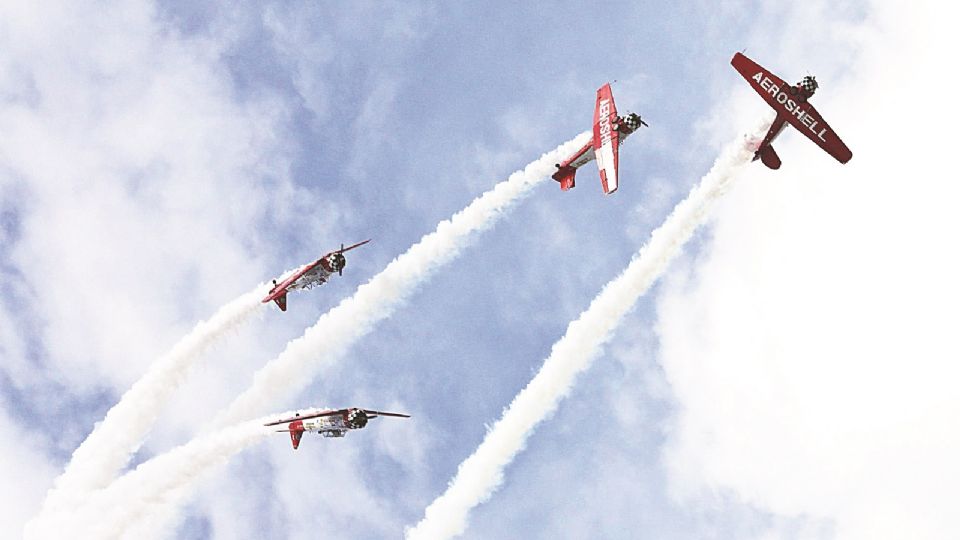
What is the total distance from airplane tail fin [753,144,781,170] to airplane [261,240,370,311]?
4181cm

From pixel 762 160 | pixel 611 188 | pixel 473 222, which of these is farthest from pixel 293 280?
pixel 762 160

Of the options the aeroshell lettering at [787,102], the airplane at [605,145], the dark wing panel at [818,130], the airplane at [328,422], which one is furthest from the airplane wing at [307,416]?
the dark wing panel at [818,130]

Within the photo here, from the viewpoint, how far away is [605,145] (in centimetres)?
19138

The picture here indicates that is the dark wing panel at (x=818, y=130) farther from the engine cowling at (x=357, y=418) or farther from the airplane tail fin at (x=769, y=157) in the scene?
the engine cowling at (x=357, y=418)

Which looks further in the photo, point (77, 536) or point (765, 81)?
point (77, 536)

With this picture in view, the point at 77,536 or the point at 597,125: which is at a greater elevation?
the point at 597,125

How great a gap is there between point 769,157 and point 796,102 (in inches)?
289

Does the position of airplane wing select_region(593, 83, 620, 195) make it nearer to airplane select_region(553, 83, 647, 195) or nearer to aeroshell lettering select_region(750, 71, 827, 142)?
airplane select_region(553, 83, 647, 195)

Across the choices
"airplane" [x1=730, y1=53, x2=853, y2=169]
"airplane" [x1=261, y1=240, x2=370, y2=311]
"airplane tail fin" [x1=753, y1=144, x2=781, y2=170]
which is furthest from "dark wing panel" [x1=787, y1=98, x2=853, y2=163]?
"airplane" [x1=261, y1=240, x2=370, y2=311]

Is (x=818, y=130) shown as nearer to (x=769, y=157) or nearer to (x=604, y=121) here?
(x=769, y=157)

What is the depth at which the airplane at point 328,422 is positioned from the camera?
189500 millimetres

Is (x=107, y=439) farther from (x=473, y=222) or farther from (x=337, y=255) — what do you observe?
(x=473, y=222)

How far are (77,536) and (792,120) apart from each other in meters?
85.9

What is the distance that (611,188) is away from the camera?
612 feet
